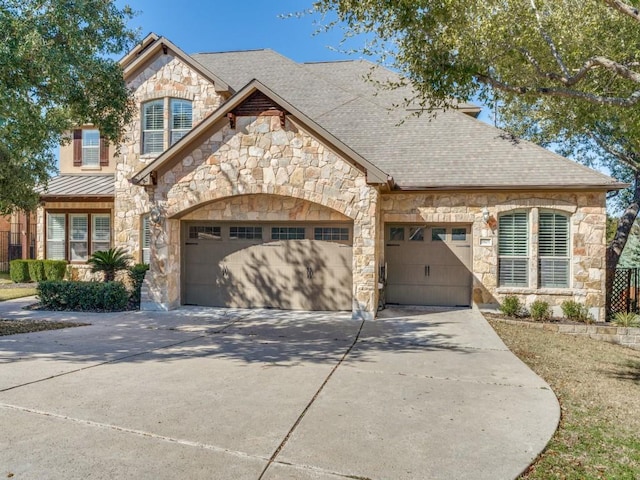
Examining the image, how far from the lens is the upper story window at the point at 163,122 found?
14391mm

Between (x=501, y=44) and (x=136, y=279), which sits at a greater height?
(x=501, y=44)

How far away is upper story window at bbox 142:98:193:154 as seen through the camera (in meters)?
14.4

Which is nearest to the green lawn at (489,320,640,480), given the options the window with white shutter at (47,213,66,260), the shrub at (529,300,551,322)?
the shrub at (529,300,551,322)

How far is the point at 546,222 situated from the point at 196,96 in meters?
11.8

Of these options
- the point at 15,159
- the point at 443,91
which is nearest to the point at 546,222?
the point at 443,91

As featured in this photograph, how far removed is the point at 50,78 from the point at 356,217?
6920mm

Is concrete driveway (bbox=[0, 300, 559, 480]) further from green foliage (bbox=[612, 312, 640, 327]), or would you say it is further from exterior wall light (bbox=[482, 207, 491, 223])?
green foliage (bbox=[612, 312, 640, 327])

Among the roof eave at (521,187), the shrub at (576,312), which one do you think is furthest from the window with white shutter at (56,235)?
the shrub at (576,312)

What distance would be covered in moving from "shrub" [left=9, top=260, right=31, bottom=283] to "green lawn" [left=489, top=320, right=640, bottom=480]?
17.1 metres

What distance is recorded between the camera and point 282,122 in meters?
10.4

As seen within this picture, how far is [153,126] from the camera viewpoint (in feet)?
48.0

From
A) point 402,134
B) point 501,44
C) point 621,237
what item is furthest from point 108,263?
point 621,237

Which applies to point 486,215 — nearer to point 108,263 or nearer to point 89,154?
point 108,263

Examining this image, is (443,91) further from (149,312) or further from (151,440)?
(149,312)
